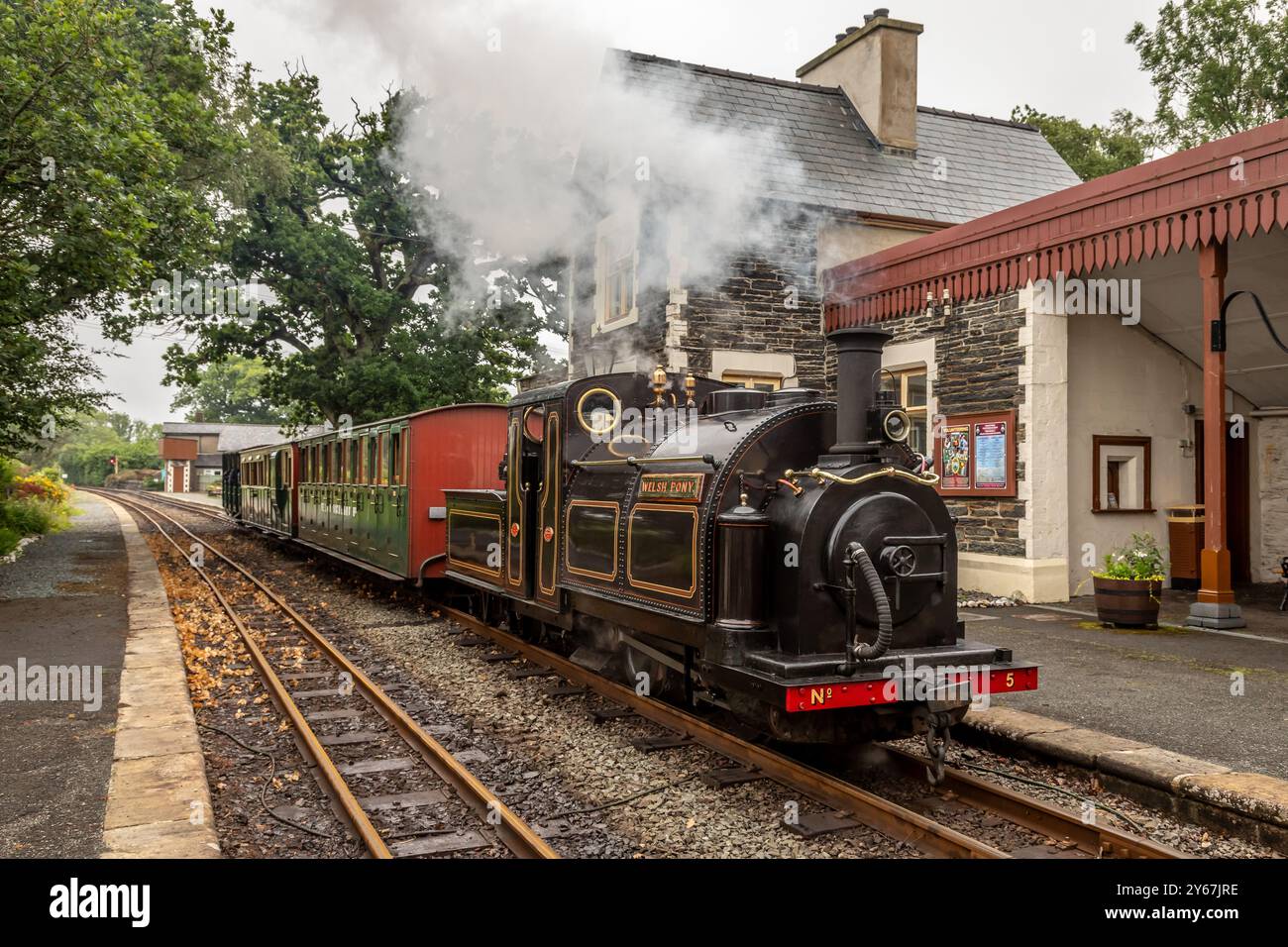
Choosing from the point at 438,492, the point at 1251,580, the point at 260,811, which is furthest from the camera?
the point at 1251,580

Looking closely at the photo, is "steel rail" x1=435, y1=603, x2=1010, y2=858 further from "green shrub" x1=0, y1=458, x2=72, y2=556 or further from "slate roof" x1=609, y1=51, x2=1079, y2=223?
"green shrub" x1=0, y1=458, x2=72, y2=556

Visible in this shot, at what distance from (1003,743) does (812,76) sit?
15489 mm

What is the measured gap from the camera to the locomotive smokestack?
484 centimetres

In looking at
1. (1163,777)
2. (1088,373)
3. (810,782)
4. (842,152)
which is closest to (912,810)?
(810,782)

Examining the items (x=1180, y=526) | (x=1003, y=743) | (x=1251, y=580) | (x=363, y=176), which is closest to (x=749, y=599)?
(x=1003, y=743)

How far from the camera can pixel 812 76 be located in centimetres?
1794

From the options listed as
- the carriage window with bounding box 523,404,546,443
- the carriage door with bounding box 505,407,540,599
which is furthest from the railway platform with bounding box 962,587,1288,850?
the carriage window with bounding box 523,404,546,443

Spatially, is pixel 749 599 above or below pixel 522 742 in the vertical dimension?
above

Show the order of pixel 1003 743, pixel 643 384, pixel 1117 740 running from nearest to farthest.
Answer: pixel 1117 740, pixel 1003 743, pixel 643 384

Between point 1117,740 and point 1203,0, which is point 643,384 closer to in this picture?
point 1117,740

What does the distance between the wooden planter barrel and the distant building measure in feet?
223

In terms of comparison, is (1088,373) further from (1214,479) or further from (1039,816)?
(1039,816)

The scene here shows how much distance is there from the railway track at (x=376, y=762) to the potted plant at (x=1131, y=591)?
259 inches

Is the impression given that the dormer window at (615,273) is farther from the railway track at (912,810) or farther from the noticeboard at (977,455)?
the railway track at (912,810)
